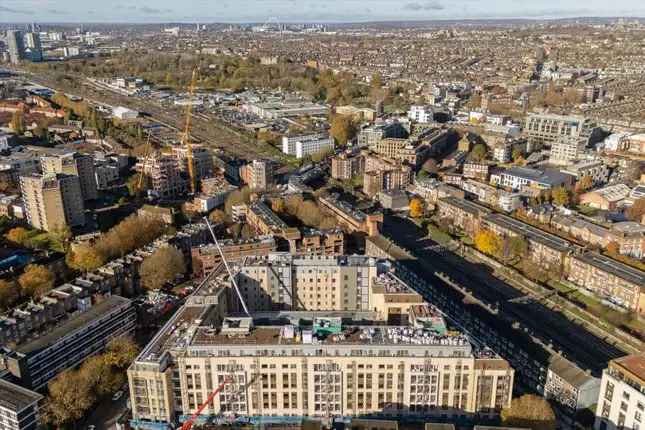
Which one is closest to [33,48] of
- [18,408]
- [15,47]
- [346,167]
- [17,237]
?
[15,47]

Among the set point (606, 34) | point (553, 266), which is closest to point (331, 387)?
point (553, 266)

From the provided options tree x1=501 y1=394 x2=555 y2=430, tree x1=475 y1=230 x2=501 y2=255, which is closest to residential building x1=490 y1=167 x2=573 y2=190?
tree x1=475 y1=230 x2=501 y2=255

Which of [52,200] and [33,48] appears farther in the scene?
[33,48]

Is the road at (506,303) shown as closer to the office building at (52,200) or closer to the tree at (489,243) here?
the tree at (489,243)

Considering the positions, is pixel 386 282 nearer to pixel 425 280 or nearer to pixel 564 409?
pixel 425 280

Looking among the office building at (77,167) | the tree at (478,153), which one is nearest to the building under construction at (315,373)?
the office building at (77,167)

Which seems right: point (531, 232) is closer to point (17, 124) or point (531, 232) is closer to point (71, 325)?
point (71, 325)
